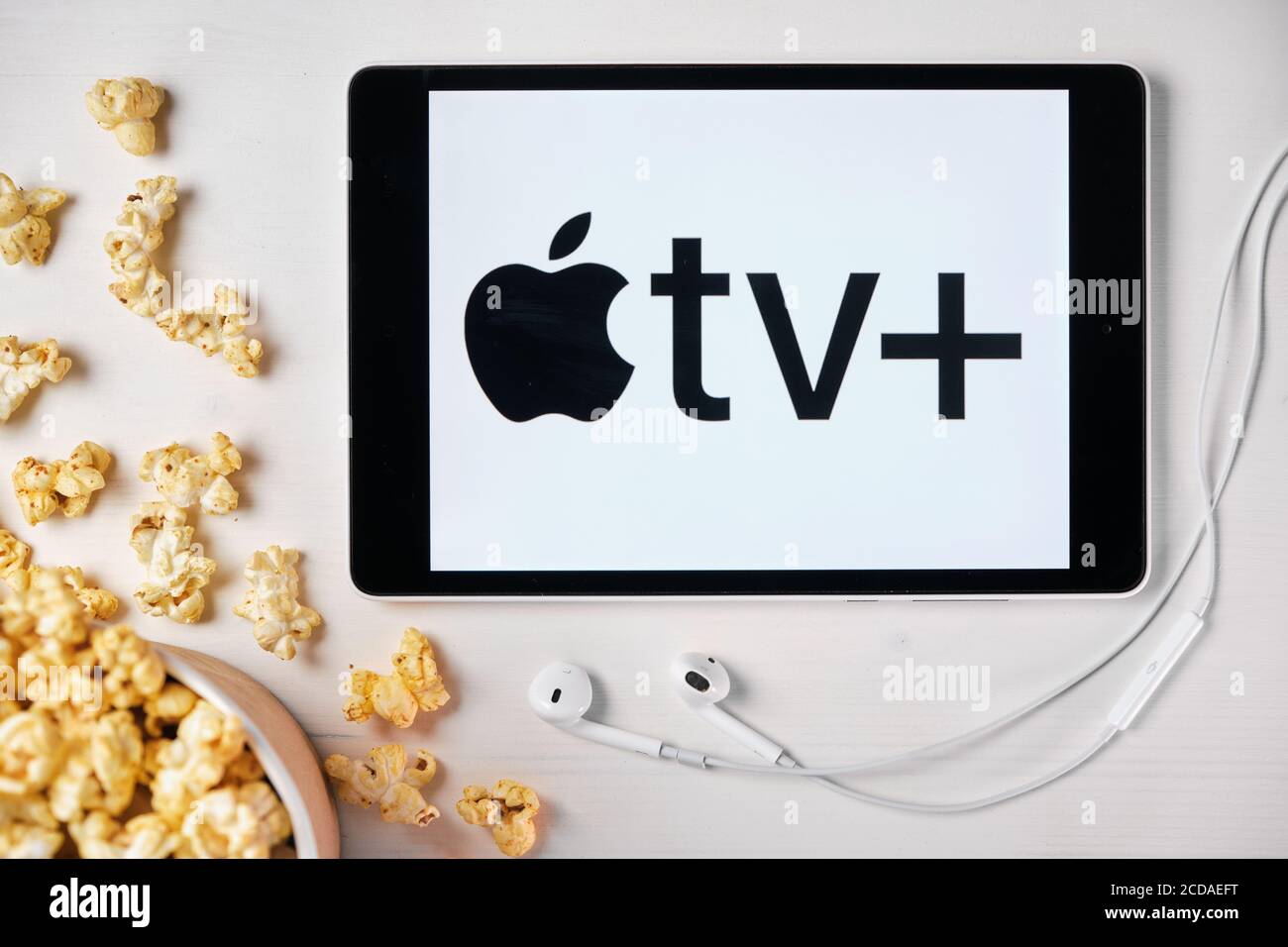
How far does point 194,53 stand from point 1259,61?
1.02 meters

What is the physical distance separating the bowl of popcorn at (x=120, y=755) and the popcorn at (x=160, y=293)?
26cm

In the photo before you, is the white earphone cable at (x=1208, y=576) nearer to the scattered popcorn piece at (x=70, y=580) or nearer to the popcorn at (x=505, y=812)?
the popcorn at (x=505, y=812)

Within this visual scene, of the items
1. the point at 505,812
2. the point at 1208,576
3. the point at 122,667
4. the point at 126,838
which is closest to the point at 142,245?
the point at 122,667

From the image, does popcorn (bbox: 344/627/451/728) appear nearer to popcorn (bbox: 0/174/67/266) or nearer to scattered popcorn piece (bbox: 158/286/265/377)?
scattered popcorn piece (bbox: 158/286/265/377)

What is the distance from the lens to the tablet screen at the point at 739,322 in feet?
2.26

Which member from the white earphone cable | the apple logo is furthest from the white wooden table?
the apple logo

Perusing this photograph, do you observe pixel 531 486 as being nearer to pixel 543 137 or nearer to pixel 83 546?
pixel 543 137

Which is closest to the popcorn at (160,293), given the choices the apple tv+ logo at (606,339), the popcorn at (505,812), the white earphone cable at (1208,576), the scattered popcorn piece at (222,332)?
the scattered popcorn piece at (222,332)

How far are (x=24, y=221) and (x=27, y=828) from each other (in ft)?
1.77

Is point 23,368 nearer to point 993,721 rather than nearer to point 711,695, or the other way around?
point 711,695

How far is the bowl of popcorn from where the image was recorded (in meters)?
0.48

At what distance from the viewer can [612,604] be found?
716 mm

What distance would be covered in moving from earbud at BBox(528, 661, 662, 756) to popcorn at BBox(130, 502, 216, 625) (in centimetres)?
33
